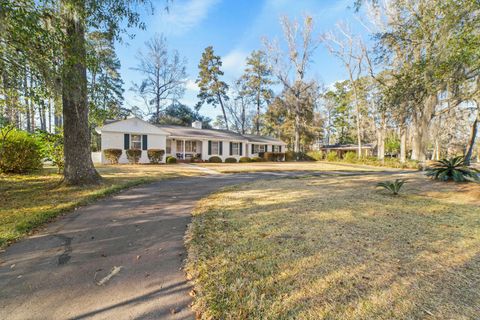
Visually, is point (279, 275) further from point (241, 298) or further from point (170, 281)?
point (170, 281)

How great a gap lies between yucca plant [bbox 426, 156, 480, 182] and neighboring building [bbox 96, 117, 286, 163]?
57.5 feet

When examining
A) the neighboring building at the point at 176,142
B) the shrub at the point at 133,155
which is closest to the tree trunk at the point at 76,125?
the shrub at the point at 133,155

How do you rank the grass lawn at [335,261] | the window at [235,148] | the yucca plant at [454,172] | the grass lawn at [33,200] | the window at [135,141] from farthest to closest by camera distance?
the window at [235,148] → the window at [135,141] → the yucca plant at [454,172] → the grass lawn at [33,200] → the grass lawn at [335,261]

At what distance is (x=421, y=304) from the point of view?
1.88 metres

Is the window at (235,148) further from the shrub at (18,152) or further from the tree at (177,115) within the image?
the shrub at (18,152)

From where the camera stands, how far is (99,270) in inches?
100

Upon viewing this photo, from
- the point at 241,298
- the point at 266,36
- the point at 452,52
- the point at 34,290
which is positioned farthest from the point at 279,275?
the point at 266,36

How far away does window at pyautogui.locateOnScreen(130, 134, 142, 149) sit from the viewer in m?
17.7

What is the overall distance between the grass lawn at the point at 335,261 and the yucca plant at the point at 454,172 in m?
3.21

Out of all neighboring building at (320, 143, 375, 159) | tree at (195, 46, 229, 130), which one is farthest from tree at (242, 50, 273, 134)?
neighboring building at (320, 143, 375, 159)

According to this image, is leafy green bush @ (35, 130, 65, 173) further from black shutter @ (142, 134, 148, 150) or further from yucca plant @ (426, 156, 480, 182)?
yucca plant @ (426, 156, 480, 182)

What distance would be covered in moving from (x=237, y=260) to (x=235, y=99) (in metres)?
37.1

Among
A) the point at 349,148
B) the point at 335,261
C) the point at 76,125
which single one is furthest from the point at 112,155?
the point at 349,148

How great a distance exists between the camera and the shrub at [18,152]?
894 cm
